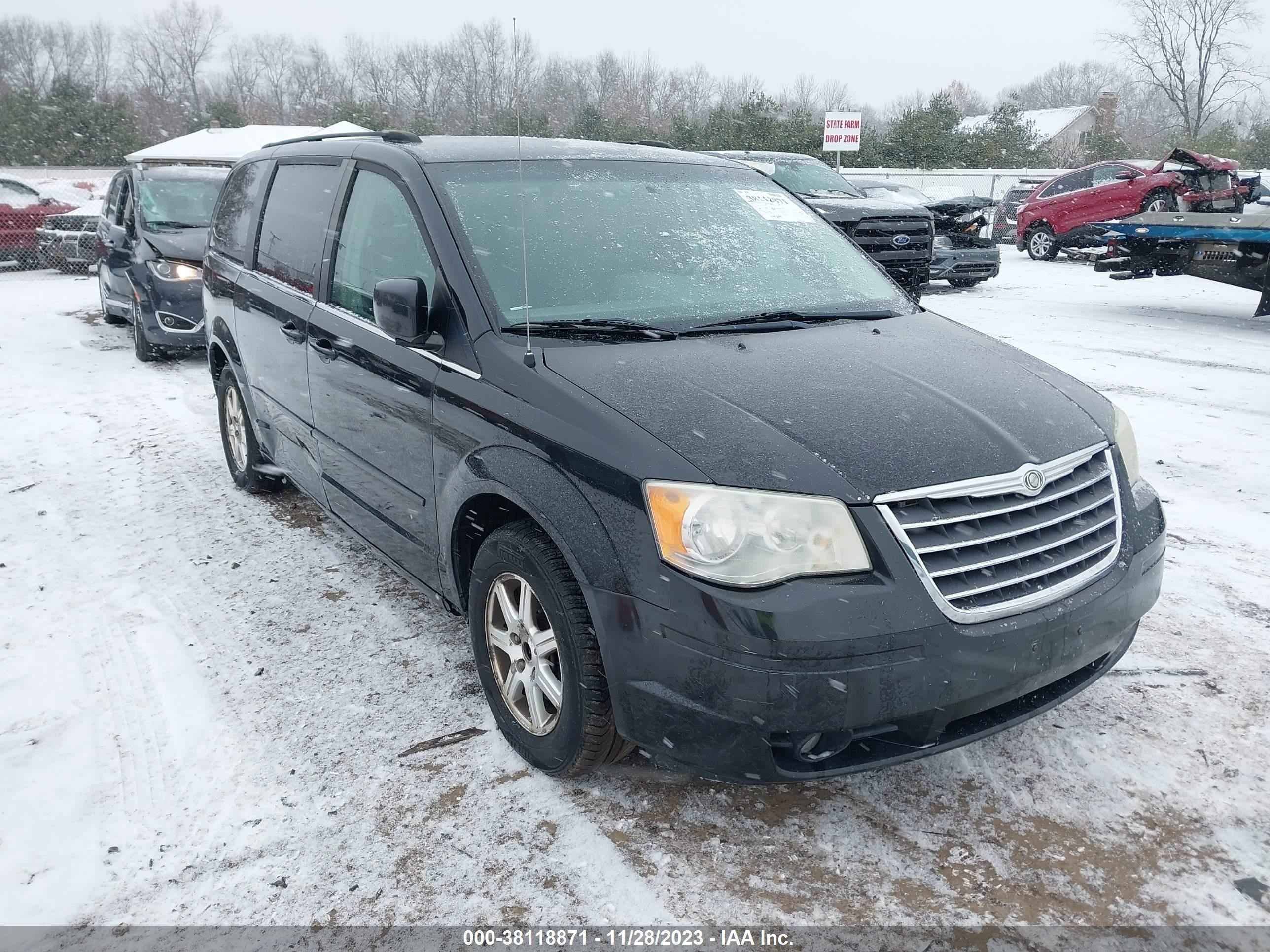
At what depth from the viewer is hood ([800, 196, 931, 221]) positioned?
11.4m

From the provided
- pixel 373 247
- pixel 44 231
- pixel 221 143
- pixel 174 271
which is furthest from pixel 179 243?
pixel 221 143

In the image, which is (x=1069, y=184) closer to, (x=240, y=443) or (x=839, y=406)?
(x=240, y=443)

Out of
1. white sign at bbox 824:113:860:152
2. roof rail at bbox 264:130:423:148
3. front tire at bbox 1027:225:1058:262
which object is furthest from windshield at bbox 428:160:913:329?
white sign at bbox 824:113:860:152

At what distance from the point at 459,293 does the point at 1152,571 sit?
2.26 meters

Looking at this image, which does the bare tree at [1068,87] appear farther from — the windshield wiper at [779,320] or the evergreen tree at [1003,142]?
the windshield wiper at [779,320]

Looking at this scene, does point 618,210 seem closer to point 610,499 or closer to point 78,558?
point 610,499

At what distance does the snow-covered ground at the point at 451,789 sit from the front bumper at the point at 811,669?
37 centimetres

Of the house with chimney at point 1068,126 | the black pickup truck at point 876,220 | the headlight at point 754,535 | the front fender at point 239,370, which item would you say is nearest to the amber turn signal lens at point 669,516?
the headlight at point 754,535

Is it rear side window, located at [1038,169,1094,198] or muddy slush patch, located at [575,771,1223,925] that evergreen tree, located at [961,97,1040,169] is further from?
muddy slush patch, located at [575,771,1223,925]

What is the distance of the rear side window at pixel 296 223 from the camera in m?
3.81

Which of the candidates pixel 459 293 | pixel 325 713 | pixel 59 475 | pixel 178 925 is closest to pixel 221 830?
pixel 178 925

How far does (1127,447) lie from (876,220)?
9244 mm

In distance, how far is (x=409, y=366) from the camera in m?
3.06

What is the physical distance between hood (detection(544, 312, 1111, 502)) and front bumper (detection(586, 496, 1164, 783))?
0.25 metres
